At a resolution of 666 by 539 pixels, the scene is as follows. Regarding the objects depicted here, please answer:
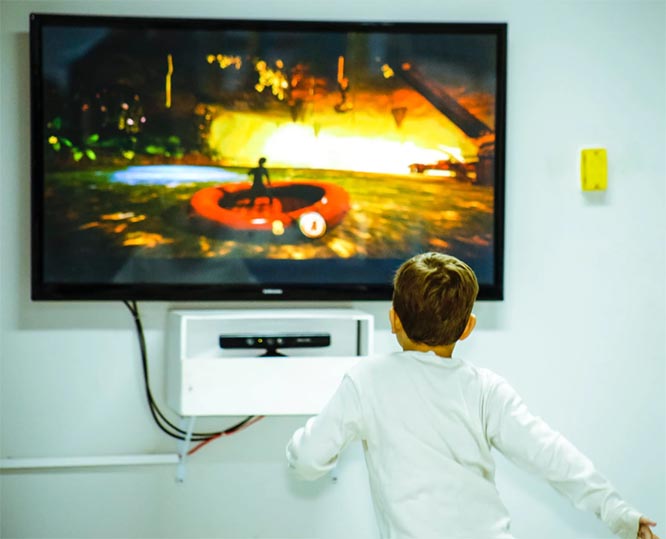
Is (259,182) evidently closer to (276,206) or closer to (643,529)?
(276,206)

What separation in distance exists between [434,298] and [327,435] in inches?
13.1

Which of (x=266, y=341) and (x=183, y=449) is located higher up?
(x=266, y=341)

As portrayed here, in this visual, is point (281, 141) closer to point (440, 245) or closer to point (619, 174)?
point (440, 245)

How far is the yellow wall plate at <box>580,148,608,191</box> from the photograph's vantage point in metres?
2.67

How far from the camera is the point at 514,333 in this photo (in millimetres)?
2678

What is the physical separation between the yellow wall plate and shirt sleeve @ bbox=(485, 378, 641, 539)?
1135 millimetres

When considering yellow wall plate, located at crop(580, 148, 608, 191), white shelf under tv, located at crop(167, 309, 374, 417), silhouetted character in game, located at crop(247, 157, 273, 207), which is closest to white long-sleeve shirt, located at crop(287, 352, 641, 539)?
white shelf under tv, located at crop(167, 309, 374, 417)

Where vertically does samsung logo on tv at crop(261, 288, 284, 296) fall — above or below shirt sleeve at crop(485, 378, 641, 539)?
above

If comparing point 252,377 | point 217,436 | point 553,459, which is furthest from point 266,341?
point 553,459

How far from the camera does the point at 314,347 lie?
2.47 m

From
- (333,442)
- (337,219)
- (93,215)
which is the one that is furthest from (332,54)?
(333,442)

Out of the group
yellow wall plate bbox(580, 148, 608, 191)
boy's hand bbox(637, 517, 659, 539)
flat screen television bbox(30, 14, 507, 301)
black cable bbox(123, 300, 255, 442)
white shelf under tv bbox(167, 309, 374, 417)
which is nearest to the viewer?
boy's hand bbox(637, 517, 659, 539)

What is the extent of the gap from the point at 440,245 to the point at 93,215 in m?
0.97

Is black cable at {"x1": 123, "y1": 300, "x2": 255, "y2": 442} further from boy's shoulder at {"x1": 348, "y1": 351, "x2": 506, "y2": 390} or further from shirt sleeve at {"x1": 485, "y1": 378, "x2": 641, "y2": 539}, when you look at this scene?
shirt sleeve at {"x1": 485, "y1": 378, "x2": 641, "y2": 539}
